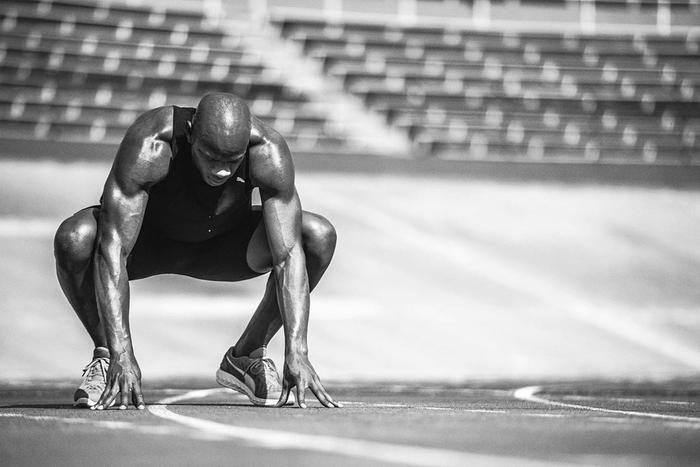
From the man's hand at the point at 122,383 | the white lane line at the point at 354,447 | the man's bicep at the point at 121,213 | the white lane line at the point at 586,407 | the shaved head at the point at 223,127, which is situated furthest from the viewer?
the man's bicep at the point at 121,213

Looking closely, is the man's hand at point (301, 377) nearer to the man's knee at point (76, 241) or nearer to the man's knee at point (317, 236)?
the man's knee at point (317, 236)

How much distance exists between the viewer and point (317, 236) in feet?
11.3

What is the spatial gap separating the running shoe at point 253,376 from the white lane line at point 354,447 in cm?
99

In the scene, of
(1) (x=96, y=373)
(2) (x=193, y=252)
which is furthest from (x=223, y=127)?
(1) (x=96, y=373)

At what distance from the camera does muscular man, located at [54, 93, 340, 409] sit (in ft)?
10.1

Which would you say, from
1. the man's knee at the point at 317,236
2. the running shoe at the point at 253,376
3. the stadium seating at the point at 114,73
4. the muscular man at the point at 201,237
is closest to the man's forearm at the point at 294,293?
the muscular man at the point at 201,237

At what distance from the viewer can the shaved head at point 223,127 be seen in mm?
3049

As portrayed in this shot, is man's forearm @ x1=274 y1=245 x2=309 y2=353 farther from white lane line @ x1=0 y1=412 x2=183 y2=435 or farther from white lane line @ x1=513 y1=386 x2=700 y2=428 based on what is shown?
white lane line @ x1=513 y1=386 x2=700 y2=428

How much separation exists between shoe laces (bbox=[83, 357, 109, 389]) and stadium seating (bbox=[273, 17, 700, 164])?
26.3ft

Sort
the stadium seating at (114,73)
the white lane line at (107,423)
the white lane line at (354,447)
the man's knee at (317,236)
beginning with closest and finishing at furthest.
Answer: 1. the white lane line at (354,447)
2. the white lane line at (107,423)
3. the man's knee at (317,236)
4. the stadium seating at (114,73)

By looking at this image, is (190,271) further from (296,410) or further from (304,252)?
(296,410)

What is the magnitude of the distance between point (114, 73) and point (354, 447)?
33.1 ft

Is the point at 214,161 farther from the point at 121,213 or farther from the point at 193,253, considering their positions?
the point at 193,253

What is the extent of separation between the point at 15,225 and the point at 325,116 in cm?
428
